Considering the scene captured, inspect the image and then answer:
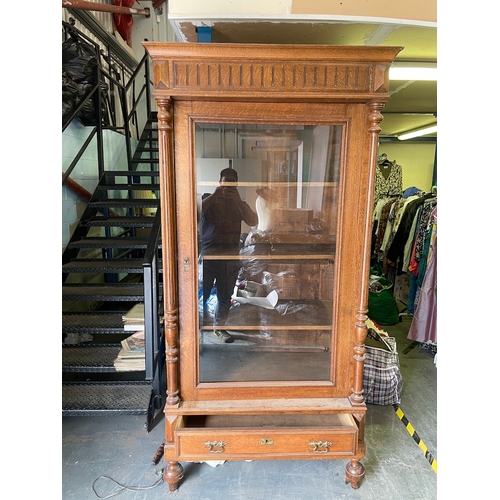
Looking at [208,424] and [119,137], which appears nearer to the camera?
[208,424]

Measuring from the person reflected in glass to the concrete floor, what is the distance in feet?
2.29

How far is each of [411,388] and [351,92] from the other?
2.12 metres

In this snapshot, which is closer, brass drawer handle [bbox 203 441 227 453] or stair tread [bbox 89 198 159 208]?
brass drawer handle [bbox 203 441 227 453]

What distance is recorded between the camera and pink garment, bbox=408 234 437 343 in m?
2.46

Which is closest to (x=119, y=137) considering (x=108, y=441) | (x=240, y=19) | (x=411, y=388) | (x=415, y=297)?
(x=240, y=19)

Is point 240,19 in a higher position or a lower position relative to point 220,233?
higher

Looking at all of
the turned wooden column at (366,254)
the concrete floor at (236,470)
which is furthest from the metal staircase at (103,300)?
the turned wooden column at (366,254)

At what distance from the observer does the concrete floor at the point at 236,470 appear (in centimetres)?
155

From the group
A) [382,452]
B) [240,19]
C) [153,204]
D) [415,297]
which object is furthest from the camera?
[415,297]

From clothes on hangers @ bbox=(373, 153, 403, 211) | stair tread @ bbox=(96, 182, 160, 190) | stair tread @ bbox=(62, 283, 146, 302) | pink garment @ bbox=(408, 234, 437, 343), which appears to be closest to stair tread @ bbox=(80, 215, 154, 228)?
stair tread @ bbox=(96, 182, 160, 190)

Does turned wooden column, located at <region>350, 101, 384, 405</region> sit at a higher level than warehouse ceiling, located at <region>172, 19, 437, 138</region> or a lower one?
lower

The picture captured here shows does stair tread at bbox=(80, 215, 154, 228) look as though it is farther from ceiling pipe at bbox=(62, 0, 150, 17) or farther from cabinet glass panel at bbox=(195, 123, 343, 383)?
ceiling pipe at bbox=(62, 0, 150, 17)

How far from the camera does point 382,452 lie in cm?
180

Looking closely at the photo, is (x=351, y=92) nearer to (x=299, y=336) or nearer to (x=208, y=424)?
(x=299, y=336)
